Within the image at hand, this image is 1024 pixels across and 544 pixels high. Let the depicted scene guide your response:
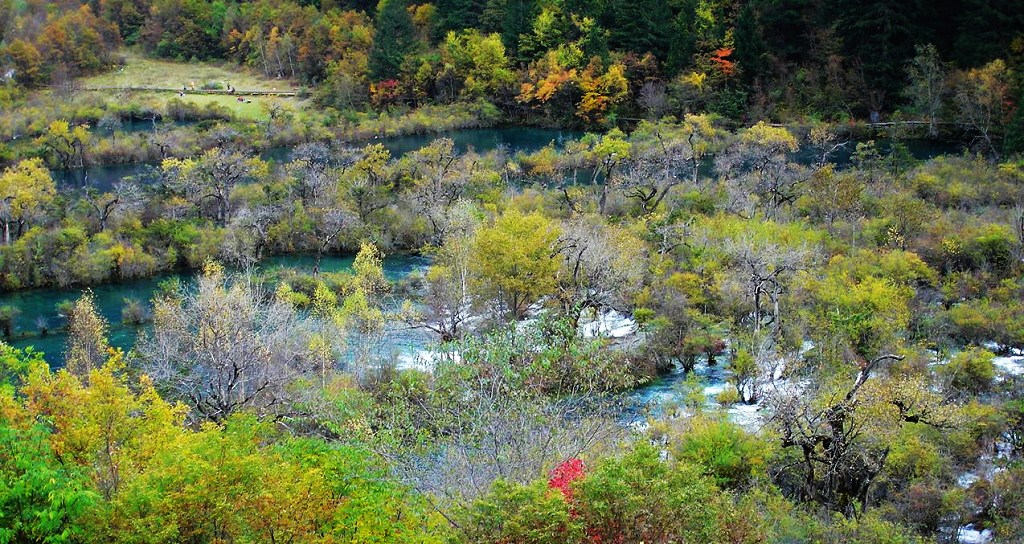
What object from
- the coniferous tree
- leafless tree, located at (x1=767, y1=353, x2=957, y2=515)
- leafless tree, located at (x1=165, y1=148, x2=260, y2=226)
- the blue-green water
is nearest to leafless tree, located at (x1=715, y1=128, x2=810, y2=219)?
the blue-green water

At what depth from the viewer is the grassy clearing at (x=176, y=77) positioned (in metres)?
95.6

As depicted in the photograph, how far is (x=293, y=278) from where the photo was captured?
42812 millimetres

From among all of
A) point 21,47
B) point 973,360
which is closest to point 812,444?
point 973,360

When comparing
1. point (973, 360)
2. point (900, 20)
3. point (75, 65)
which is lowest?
point (75, 65)

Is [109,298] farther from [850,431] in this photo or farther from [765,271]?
[850,431]

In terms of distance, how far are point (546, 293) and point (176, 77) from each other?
251 feet

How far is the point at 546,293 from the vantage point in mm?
35562

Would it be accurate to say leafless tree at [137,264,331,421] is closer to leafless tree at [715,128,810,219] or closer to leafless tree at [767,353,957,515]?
leafless tree at [767,353,957,515]

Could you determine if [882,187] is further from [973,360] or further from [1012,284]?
[973,360]

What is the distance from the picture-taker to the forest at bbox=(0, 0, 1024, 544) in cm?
1612

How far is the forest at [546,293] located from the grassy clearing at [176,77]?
9.37 meters

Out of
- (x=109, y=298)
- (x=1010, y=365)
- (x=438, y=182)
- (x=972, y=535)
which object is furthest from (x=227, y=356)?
(x=1010, y=365)

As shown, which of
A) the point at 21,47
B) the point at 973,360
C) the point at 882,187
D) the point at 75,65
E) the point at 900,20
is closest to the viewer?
the point at 973,360

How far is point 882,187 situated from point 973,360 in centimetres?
1937
